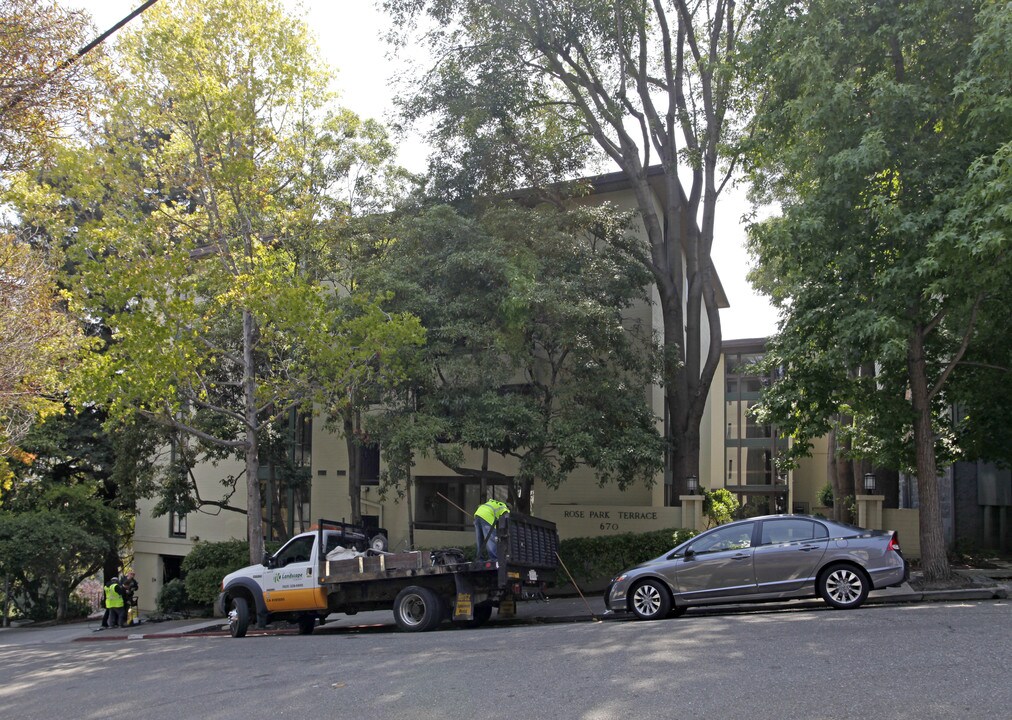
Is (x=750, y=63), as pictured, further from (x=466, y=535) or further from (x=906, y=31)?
(x=466, y=535)

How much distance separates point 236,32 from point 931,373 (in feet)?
50.2

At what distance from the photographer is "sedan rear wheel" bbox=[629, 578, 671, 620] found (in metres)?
13.3

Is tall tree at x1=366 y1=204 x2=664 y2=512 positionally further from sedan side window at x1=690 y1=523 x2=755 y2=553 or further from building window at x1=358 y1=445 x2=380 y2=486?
building window at x1=358 y1=445 x2=380 y2=486

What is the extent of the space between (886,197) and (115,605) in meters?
19.2

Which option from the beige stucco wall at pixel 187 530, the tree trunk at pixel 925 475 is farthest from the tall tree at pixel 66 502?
the tree trunk at pixel 925 475

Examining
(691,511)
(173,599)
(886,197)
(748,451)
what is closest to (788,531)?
(886,197)

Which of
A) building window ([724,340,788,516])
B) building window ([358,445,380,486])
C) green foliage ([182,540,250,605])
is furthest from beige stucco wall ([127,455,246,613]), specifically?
building window ([724,340,788,516])

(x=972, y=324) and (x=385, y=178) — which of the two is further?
(x=385, y=178)

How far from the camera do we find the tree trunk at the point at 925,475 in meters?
14.8

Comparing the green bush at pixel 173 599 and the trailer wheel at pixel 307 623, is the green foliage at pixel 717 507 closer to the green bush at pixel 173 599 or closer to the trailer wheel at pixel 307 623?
the trailer wheel at pixel 307 623

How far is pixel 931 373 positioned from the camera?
1673cm

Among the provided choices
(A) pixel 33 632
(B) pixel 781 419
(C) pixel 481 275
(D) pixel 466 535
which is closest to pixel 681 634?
(B) pixel 781 419

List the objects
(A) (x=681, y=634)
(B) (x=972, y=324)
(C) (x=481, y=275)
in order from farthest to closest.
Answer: (C) (x=481, y=275)
(B) (x=972, y=324)
(A) (x=681, y=634)

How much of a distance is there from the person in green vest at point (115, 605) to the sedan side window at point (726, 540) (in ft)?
50.1
